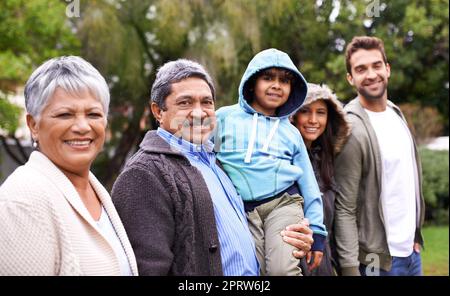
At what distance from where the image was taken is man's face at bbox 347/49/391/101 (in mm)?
3359

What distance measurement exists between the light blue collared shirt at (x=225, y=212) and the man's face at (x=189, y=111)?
0.03 metres

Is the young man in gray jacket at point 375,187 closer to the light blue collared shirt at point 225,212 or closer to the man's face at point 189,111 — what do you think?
the light blue collared shirt at point 225,212

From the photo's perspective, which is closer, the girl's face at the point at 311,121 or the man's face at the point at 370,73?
the girl's face at the point at 311,121

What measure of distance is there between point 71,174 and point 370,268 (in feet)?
6.92

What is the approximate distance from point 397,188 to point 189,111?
159 cm

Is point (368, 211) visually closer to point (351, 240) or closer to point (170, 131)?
point (351, 240)

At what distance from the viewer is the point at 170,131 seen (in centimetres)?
229

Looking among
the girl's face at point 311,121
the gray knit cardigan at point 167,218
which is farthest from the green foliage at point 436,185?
the gray knit cardigan at point 167,218

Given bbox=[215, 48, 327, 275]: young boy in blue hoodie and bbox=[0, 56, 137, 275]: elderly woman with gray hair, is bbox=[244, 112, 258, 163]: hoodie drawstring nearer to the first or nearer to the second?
bbox=[215, 48, 327, 275]: young boy in blue hoodie

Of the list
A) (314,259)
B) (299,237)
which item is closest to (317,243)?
(314,259)

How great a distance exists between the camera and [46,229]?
1.62 metres

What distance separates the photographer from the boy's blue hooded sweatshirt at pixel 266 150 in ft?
8.47

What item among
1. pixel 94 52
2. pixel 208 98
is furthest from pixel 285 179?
pixel 94 52

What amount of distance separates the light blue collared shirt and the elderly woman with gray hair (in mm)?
391
